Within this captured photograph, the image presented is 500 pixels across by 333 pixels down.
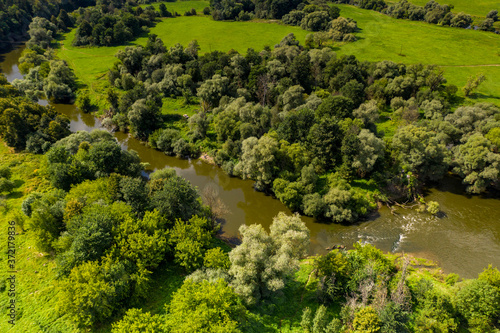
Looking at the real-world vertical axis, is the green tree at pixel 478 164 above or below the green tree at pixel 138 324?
above

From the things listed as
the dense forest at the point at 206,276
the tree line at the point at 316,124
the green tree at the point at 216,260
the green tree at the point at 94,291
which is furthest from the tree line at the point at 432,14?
the green tree at the point at 94,291

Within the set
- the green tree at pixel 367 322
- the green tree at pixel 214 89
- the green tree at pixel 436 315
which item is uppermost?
the green tree at pixel 214 89

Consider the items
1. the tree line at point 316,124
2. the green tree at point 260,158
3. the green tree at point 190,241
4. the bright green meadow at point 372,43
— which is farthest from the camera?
the bright green meadow at point 372,43

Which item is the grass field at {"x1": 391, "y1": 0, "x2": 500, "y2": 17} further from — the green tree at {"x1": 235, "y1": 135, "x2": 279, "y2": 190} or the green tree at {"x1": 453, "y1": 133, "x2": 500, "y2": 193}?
the green tree at {"x1": 235, "y1": 135, "x2": 279, "y2": 190}

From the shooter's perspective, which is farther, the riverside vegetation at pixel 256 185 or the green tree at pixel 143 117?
the green tree at pixel 143 117

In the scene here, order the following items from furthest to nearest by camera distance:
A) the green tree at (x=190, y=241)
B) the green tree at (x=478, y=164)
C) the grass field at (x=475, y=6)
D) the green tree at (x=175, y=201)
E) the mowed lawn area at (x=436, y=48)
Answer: the grass field at (x=475, y=6) → the mowed lawn area at (x=436, y=48) → the green tree at (x=478, y=164) → the green tree at (x=175, y=201) → the green tree at (x=190, y=241)

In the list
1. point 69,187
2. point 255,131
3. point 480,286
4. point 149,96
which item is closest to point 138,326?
point 69,187

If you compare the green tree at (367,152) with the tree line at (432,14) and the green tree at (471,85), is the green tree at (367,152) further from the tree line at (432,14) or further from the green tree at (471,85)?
the tree line at (432,14)

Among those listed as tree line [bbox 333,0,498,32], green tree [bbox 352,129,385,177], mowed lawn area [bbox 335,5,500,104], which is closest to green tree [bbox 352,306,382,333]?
green tree [bbox 352,129,385,177]
